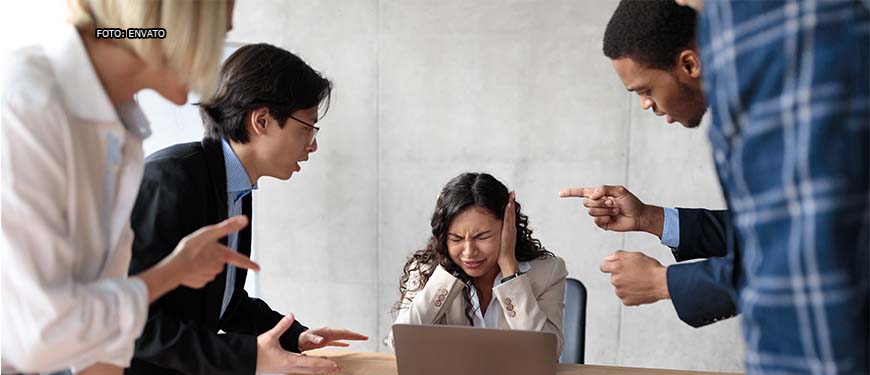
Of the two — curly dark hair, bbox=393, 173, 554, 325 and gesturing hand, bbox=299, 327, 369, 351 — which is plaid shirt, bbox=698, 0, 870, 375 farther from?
curly dark hair, bbox=393, 173, 554, 325

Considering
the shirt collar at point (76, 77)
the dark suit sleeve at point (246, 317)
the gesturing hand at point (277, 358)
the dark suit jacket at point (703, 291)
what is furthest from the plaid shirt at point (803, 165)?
the dark suit sleeve at point (246, 317)

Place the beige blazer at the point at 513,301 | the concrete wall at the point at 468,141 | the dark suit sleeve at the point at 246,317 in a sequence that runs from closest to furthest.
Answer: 1. the dark suit sleeve at the point at 246,317
2. the beige blazer at the point at 513,301
3. the concrete wall at the point at 468,141

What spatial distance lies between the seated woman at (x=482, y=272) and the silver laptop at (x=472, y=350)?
585 millimetres

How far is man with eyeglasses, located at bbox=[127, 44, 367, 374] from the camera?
174cm

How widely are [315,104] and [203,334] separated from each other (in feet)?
2.45

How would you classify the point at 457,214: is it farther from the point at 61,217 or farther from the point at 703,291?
the point at 61,217

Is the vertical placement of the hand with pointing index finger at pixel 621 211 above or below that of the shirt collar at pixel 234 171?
below

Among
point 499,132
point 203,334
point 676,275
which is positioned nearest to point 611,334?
point 499,132

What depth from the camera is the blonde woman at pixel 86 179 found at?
105cm

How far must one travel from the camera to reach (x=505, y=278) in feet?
7.99

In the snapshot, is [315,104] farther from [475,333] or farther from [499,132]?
[499,132]

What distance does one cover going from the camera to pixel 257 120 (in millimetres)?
2141

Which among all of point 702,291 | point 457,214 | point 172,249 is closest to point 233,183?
point 172,249

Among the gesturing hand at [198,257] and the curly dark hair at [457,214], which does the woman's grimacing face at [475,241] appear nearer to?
the curly dark hair at [457,214]
